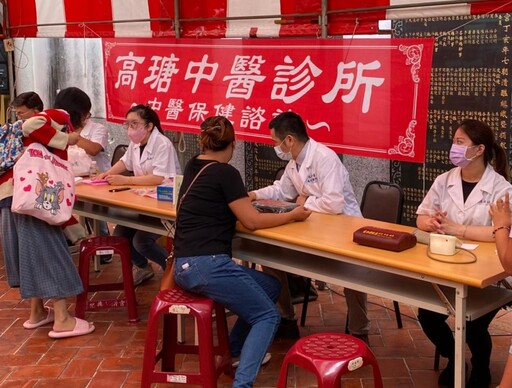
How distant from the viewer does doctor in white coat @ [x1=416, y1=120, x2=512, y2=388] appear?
132 inches

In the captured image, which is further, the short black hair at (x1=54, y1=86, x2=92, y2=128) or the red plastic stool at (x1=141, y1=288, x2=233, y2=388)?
the short black hair at (x1=54, y1=86, x2=92, y2=128)

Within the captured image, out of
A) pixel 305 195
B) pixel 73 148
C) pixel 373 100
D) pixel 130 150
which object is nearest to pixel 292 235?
pixel 305 195

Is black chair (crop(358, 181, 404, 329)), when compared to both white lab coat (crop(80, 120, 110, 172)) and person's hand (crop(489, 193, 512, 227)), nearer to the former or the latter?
person's hand (crop(489, 193, 512, 227))

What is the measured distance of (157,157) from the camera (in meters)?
4.87

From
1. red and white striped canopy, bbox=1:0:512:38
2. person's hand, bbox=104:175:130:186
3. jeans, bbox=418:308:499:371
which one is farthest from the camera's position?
person's hand, bbox=104:175:130:186

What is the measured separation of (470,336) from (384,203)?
981 millimetres

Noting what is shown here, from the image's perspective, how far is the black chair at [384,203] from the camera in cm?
402

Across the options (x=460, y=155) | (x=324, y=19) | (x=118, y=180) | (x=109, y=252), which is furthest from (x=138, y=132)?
(x=460, y=155)

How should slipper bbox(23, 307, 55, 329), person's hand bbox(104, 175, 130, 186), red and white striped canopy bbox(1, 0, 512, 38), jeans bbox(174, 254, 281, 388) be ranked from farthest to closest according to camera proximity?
person's hand bbox(104, 175, 130, 186) < slipper bbox(23, 307, 55, 329) < red and white striped canopy bbox(1, 0, 512, 38) < jeans bbox(174, 254, 281, 388)

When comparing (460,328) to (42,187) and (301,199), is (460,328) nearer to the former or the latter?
(301,199)

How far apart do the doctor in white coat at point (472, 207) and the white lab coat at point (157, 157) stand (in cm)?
195

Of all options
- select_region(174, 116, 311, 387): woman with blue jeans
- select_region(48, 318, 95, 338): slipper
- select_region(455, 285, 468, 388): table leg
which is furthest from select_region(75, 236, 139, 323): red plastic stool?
select_region(455, 285, 468, 388): table leg

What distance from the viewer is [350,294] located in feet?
13.1

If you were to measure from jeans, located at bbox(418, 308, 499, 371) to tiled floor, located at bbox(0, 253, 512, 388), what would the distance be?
0.81 feet
